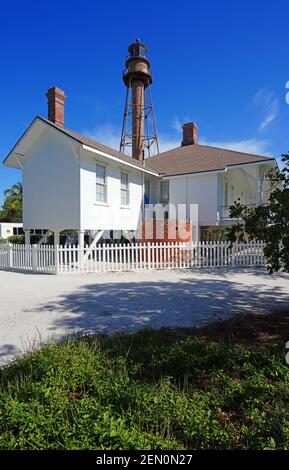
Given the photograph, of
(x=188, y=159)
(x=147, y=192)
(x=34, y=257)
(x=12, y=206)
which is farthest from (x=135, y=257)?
(x=12, y=206)

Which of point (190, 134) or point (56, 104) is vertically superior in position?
point (190, 134)

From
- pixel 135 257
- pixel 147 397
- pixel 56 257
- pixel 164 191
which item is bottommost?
pixel 147 397

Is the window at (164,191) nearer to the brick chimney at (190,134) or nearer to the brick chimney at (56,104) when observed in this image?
the brick chimney at (190,134)

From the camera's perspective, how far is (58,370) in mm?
3504

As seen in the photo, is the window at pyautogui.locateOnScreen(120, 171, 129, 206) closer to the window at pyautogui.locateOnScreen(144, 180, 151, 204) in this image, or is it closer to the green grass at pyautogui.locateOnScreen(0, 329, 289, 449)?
the window at pyautogui.locateOnScreen(144, 180, 151, 204)

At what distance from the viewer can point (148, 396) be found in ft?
9.68

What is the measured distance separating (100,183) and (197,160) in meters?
9.16

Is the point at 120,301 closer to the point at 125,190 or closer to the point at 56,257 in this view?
the point at 56,257

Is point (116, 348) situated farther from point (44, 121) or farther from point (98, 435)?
point (44, 121)

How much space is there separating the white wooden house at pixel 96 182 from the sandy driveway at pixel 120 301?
3868mm

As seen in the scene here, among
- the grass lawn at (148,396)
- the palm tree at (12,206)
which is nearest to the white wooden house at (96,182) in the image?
the grass lawn at (148,396)

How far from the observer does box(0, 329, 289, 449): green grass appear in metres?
2.43

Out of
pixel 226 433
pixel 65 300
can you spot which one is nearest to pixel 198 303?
pixel 65 300
